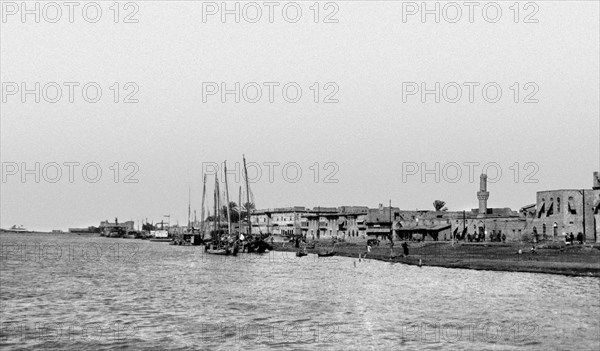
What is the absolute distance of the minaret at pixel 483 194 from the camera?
424 feet

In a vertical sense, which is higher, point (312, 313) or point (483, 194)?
point (483, 194)

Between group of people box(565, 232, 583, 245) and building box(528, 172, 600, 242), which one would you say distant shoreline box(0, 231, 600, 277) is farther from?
building box(528, 172, 600, 242)

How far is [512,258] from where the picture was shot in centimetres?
7156

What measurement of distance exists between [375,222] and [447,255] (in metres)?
60.8

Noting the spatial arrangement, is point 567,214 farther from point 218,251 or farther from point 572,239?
point 218,251

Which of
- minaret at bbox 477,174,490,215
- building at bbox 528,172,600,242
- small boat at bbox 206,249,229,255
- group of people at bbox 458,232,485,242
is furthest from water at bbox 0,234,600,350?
minaret at bbox 477,174,490,215

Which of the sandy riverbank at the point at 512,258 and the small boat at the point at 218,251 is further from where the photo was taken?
the small boat at the point at 218,251

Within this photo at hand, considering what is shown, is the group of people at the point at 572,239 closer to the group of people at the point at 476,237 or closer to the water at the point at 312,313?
the water at the point at 312,313

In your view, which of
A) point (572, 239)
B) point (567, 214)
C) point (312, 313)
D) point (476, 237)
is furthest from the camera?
point (476, 237)

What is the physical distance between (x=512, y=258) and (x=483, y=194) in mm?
59000

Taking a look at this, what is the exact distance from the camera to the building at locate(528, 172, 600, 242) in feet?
292

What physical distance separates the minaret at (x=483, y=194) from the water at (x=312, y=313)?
62.7 m

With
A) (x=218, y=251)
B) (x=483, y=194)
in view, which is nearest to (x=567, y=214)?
(x=483, y=194)

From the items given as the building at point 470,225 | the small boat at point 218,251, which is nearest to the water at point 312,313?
the building at point 470,225
